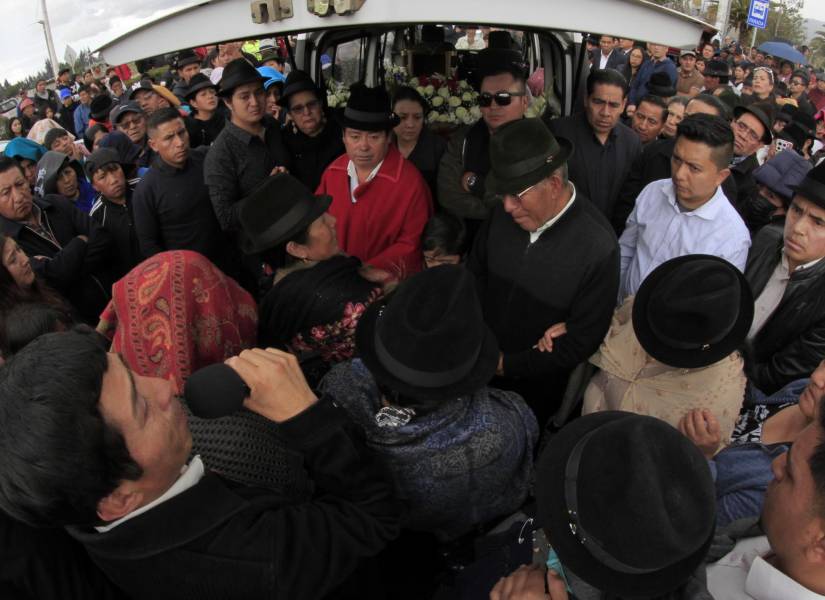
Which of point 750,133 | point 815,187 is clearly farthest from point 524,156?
point 750,133

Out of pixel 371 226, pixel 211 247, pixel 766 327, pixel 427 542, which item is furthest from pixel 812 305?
pixel 211 247

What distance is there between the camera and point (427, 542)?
2029 mm

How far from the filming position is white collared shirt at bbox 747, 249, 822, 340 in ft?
8.15

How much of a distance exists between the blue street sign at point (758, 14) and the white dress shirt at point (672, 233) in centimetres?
1823

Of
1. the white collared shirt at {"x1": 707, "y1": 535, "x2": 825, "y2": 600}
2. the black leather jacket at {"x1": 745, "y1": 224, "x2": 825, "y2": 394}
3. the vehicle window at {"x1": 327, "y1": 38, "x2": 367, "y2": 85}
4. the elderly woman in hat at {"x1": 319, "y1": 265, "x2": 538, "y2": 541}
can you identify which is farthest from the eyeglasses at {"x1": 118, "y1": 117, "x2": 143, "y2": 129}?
the white collared shirt at {"x1": 707, "y1": 535, "x2": 825, "y2": 600}

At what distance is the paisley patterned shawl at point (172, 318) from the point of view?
188 centimetres

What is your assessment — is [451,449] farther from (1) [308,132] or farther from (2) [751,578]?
(1) [308,132]

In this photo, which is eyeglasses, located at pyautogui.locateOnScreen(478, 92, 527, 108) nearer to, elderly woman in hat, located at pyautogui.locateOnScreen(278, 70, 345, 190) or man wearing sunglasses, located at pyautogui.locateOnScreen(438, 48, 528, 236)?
man wearing sunglasses, located at pyautogui.locateOnScreen(438, 48, 528, 236)

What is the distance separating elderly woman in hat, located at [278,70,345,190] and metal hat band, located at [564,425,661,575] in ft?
10.7

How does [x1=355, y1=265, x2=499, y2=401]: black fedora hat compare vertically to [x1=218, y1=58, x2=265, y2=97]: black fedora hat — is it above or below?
below

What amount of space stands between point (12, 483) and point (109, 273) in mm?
3032

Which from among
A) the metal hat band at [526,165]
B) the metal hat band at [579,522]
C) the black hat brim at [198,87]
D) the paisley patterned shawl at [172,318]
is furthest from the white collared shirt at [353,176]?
the black hat brim at [198,87]

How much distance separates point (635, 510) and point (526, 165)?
5.02 feet

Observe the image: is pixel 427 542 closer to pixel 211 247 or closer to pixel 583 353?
pixel 583 353
